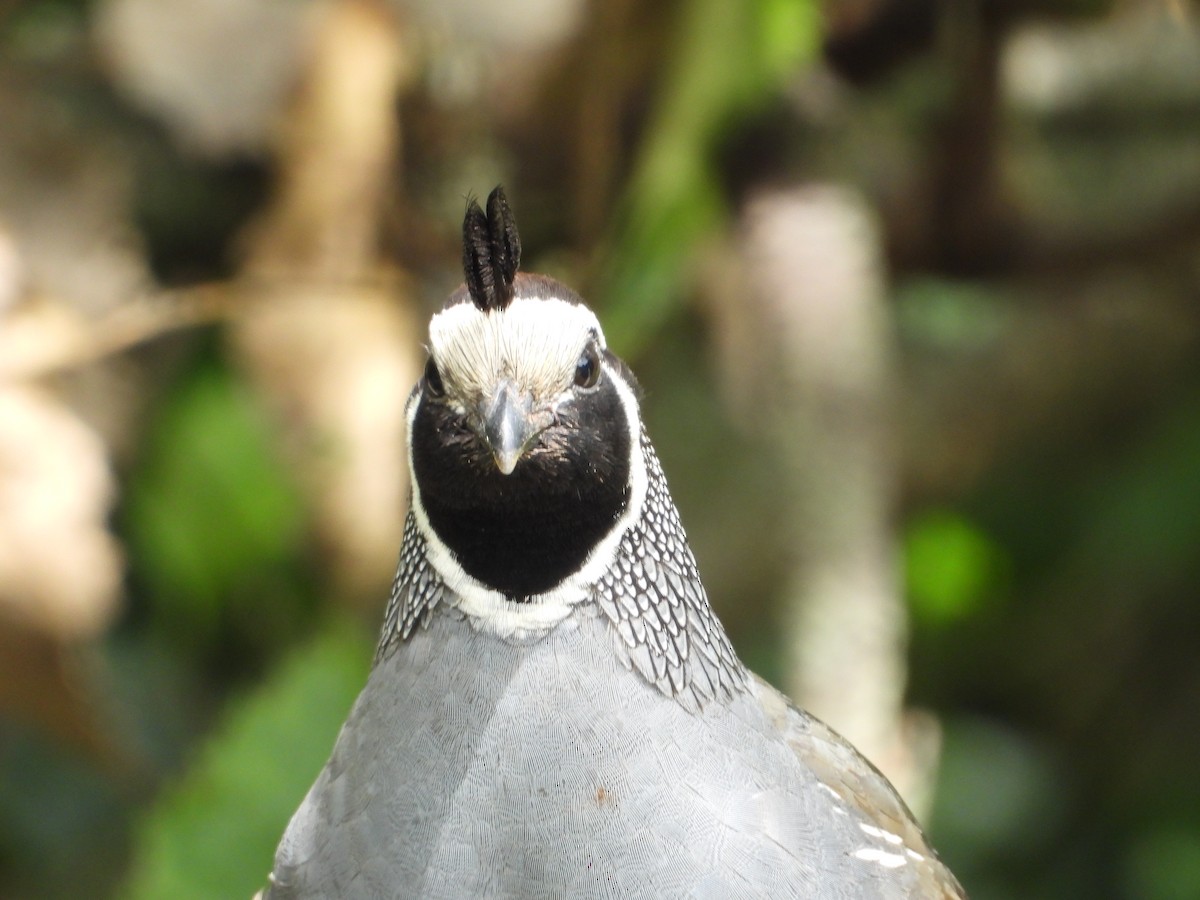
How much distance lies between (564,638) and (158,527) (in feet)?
5.71

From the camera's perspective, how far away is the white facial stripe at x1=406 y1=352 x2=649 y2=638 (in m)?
1.82

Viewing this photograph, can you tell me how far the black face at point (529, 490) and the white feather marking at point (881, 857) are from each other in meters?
0.49

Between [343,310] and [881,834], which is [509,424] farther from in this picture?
[343,310]

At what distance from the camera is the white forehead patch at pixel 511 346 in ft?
5.61

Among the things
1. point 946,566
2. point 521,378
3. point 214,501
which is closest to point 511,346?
point 521,378

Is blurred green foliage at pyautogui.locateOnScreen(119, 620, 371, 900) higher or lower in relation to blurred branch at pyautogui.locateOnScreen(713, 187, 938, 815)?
lower

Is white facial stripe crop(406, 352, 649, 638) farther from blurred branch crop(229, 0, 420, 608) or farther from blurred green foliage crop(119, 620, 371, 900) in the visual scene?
blurred branch crop(229, 0, 420, 608)

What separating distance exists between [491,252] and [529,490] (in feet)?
0.92

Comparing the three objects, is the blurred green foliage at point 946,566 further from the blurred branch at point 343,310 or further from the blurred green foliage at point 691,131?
the blurred branch at point 343,310

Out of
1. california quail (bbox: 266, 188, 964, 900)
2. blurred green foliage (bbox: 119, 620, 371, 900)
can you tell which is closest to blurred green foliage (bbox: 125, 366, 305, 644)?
blurred green foliage (bbox: 119, 620, 371, 900)

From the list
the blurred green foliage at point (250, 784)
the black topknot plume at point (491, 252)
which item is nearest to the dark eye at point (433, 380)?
the black topknot plume at point (491, 252)

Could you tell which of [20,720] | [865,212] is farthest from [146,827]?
[865,212]

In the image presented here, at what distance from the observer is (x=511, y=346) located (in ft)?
5.62

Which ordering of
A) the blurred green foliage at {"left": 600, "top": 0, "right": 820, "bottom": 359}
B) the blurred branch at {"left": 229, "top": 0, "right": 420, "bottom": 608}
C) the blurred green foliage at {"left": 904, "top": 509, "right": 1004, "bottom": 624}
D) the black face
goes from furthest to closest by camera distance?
the blurred green foliage at {"left": 904, "top": 509, "right": 1004, "bottom": 624} → the blurred branch at {"left": 229, "top": 0, "right": 420, "bottom": 608} → the blurred green foliage at {"left": 600, "top": 0, "right": 820, "bottom": 359} → the black face
